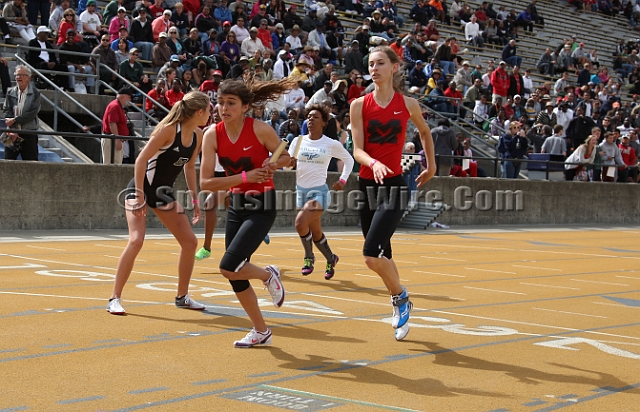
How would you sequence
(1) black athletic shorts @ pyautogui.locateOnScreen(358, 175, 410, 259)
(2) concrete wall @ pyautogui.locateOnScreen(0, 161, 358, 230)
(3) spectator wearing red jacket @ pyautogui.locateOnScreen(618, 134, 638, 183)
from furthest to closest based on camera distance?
(3) spectator wearing red jacket @ pyautogui.locateOnScreen(618, 134, 638, 183)
(2) concrete wall @ pyautogui.locateOnScreen(0, 161, 358, 230)
(1) black athletic shorts @ pyautogui.locateOnScreen(358, 175, 410, 259)

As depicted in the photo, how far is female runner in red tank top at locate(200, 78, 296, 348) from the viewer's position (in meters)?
7.21

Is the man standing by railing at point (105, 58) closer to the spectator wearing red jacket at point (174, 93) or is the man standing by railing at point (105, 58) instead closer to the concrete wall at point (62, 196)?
the spectator wearing red jacket at point (174, 93)

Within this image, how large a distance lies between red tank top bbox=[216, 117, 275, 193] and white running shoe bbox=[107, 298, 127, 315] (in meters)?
1.86

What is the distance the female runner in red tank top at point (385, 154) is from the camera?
7.76 meters

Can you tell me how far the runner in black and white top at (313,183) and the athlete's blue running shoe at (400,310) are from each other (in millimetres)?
4069

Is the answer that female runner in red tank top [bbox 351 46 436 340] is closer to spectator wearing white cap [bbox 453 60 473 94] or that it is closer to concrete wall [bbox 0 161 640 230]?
concrete wall [bbox 0 161 640 230]

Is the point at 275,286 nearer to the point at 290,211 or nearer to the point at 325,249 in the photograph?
the point at 325,249

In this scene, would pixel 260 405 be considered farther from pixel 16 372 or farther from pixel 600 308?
pixel 600 308

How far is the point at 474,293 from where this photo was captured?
36.1 feet

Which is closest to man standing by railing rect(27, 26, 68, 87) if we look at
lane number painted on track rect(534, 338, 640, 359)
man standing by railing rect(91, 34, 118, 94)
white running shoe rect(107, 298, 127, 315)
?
man standing by railing rect(91, 34, 118, 94)

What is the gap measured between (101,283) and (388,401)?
562cm

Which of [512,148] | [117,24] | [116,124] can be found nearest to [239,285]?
[116,124]

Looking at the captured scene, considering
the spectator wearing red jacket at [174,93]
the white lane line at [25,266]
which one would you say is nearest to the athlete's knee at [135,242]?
the white lane line at [25,266]

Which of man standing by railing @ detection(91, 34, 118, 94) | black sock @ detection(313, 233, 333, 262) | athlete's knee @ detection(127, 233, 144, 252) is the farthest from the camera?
man standing by railing @ detection(91, 34, 118, 94)
